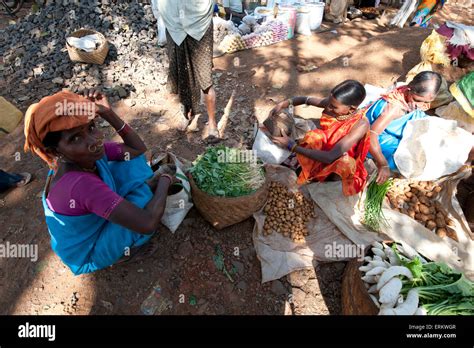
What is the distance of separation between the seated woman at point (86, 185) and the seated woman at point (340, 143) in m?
1.46

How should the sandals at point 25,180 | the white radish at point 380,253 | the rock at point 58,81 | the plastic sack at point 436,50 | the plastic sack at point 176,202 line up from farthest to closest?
1. the rock at point 58,81
2. the plastic sack at point 436,50
3. the sandals at point 25,180
4. the plastic sack at point 176,202
5. the white radish at point 380,253

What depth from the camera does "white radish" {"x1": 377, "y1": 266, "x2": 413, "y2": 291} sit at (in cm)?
208

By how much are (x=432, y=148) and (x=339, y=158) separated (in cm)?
104

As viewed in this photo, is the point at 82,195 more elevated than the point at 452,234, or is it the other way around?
the point at 82,195

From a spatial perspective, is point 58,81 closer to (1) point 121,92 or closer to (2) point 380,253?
(1) point 121,92

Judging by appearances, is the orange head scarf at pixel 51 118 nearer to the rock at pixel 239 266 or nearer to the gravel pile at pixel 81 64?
the rock at pixel 239 266

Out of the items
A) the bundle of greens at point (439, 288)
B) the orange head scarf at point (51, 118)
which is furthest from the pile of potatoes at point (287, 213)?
the orange head scarf at point (51, 118)

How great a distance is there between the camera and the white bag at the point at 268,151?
316 cm

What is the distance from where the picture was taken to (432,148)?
10.2 ft

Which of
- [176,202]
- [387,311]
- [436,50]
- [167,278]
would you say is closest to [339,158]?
[387,311]

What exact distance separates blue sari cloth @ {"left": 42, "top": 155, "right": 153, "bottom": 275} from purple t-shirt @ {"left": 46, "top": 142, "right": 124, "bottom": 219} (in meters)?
0.13

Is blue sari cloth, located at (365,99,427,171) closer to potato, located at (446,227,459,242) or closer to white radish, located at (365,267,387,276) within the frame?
potato, located at (446,227,459,242)

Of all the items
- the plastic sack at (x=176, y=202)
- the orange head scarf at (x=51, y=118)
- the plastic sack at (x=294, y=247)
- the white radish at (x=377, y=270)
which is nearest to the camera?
the orange head scarf at (x=51, y=118)
